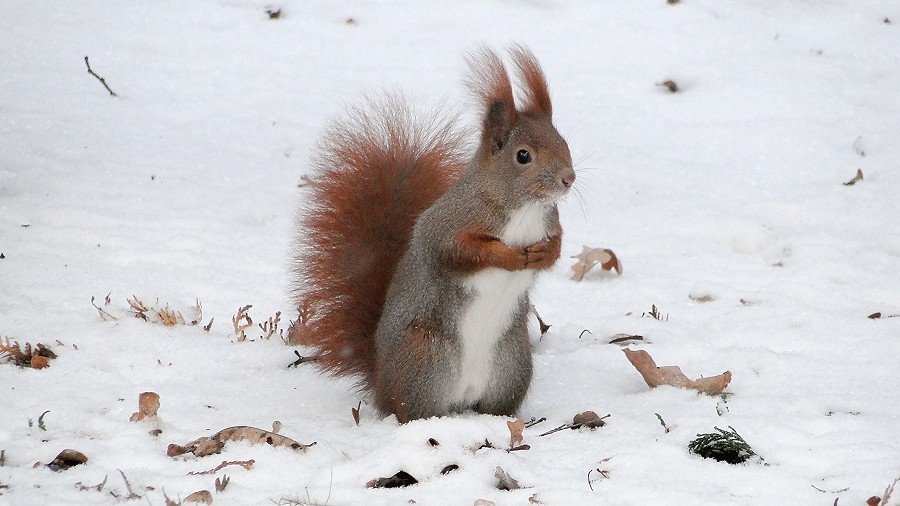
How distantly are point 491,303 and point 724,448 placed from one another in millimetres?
623

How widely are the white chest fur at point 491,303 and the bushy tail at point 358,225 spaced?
30 centimetres

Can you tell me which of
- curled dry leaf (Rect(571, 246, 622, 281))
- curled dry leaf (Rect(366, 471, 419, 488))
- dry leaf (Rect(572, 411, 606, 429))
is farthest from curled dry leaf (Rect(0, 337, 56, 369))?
curled dry leaf (Rect(571, 246, 622, 281))

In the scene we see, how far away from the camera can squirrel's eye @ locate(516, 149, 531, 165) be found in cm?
241

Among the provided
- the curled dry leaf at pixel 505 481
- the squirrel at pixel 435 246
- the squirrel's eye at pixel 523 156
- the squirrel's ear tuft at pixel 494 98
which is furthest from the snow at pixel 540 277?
the squirrel's eye at pixel 523 156

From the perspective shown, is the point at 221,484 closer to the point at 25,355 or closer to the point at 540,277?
the point at 25,355

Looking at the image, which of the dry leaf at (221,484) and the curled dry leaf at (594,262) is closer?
the dry leaf at (221,484)

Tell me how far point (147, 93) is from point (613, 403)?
120 inches

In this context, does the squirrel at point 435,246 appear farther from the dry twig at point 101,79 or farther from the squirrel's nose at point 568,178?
the dry twig at point 101,79

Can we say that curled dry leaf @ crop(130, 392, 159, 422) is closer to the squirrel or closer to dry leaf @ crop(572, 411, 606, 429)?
the squirrel

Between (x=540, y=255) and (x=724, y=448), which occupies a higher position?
(x=540, y=255)

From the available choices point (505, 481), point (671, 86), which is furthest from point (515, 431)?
point (671, 86)

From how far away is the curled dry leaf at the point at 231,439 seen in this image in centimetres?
207

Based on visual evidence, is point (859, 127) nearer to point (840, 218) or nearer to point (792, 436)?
point (840, 218)

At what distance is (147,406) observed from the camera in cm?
219
